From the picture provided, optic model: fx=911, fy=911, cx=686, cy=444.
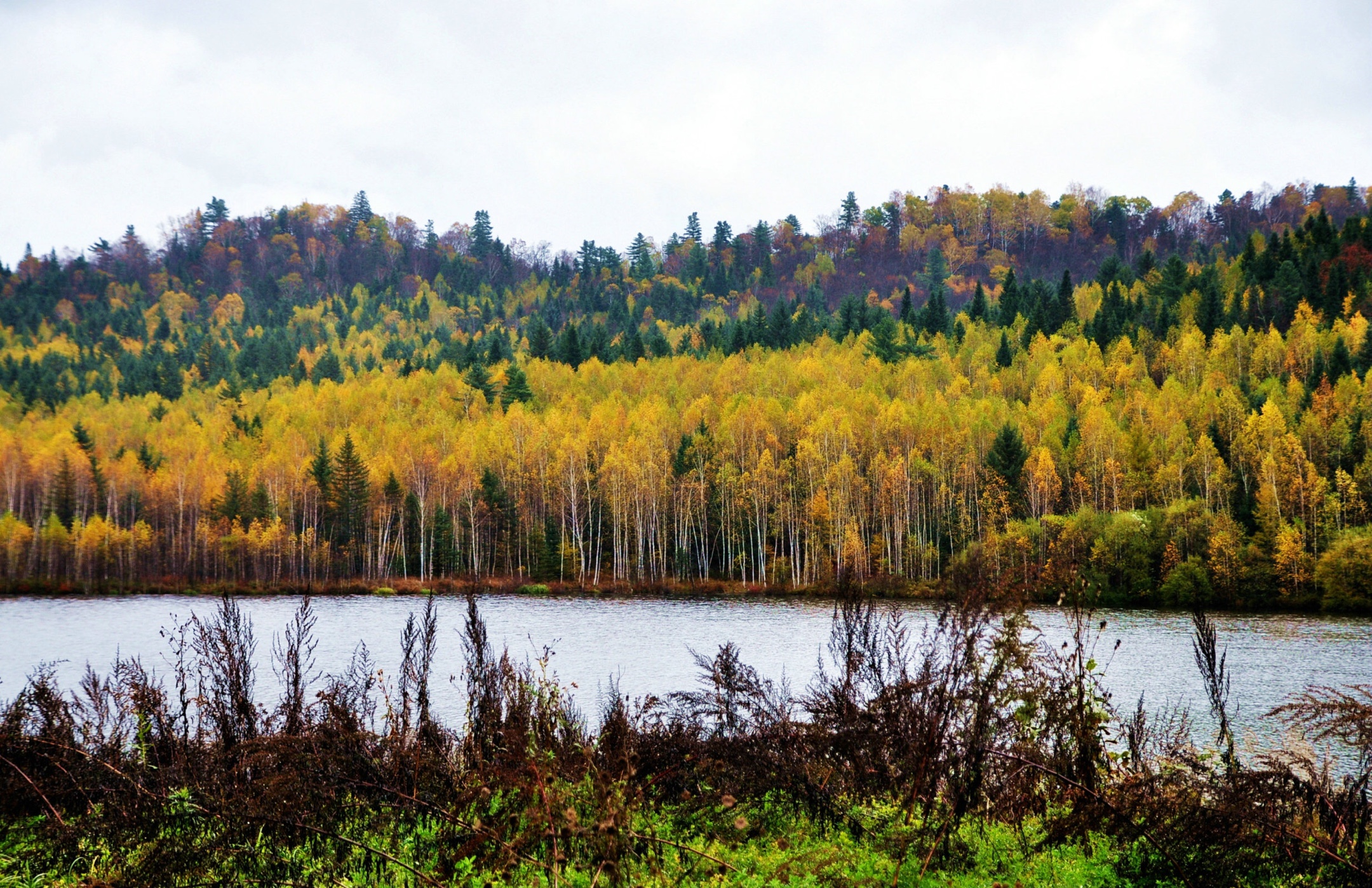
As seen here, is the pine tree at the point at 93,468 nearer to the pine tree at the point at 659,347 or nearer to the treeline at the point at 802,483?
the treeline at the point at 802,483

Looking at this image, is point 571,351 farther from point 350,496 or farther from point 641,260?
point 641,260

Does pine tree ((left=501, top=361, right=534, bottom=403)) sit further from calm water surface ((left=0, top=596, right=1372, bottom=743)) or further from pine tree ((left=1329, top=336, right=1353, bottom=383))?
pine tree ((left=1329, top=336, right=1353, bottom=383))

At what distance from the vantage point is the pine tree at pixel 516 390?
295 ft

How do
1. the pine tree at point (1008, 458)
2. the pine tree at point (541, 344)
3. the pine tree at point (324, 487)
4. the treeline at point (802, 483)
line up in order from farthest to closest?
the pine tree at point (541, 344) → the pine tree at point (324, 487) → the pine tree at point (1008, 458) → the treeline at point (802, 483)

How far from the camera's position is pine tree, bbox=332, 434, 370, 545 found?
70.7 metres

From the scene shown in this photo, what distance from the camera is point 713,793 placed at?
8.68m

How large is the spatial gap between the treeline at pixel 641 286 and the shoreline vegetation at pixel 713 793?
8767cm

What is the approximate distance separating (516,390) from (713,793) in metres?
83.6

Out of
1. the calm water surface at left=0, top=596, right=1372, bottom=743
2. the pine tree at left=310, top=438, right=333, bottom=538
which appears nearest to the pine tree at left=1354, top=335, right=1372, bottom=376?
the calm water surface at left=0, top=596, right=1372, bottom=743

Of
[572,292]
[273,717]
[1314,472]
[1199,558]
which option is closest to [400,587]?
[1199,558]

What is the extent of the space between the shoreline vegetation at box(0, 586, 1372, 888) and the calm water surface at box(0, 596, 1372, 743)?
419 centimetres

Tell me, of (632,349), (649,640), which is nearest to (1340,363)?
(649,640)

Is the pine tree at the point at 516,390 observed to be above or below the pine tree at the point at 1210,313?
below

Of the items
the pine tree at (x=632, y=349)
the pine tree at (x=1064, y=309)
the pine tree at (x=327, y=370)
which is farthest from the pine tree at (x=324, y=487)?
the pine tree at (x=1064, y=309)
